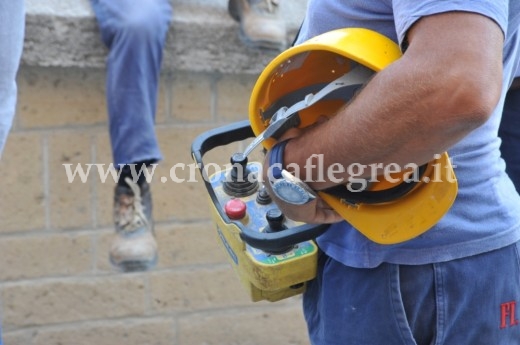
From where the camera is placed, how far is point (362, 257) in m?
1.09

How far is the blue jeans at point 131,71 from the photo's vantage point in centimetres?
196

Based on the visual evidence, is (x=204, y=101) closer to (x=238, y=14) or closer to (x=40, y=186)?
(x=238, y=14)

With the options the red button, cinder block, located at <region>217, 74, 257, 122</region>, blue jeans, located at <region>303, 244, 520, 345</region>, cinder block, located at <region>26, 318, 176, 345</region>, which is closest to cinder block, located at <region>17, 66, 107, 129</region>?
cinder block, located at <region>217, 74, 257, 122</region>

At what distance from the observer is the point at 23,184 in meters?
2.17

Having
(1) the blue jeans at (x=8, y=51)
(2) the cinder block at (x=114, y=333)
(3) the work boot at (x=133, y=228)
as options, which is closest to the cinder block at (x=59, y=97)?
(3) the work boot at (x=133, y=228)

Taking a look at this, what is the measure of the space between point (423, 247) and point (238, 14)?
1279 mm

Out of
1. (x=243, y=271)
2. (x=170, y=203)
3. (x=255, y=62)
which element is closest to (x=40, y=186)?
(x=170, y=203)

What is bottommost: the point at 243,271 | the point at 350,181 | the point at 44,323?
the point at 44,323

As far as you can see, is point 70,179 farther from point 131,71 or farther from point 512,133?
point 512,133

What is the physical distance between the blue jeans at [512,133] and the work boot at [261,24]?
822mm

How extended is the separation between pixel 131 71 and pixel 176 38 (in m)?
0.21

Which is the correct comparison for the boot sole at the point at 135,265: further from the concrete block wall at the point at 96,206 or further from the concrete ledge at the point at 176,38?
the concrete ledge at the point at 176,38

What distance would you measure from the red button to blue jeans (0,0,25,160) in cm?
45

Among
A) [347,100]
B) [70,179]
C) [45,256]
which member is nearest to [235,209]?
[347,100]
